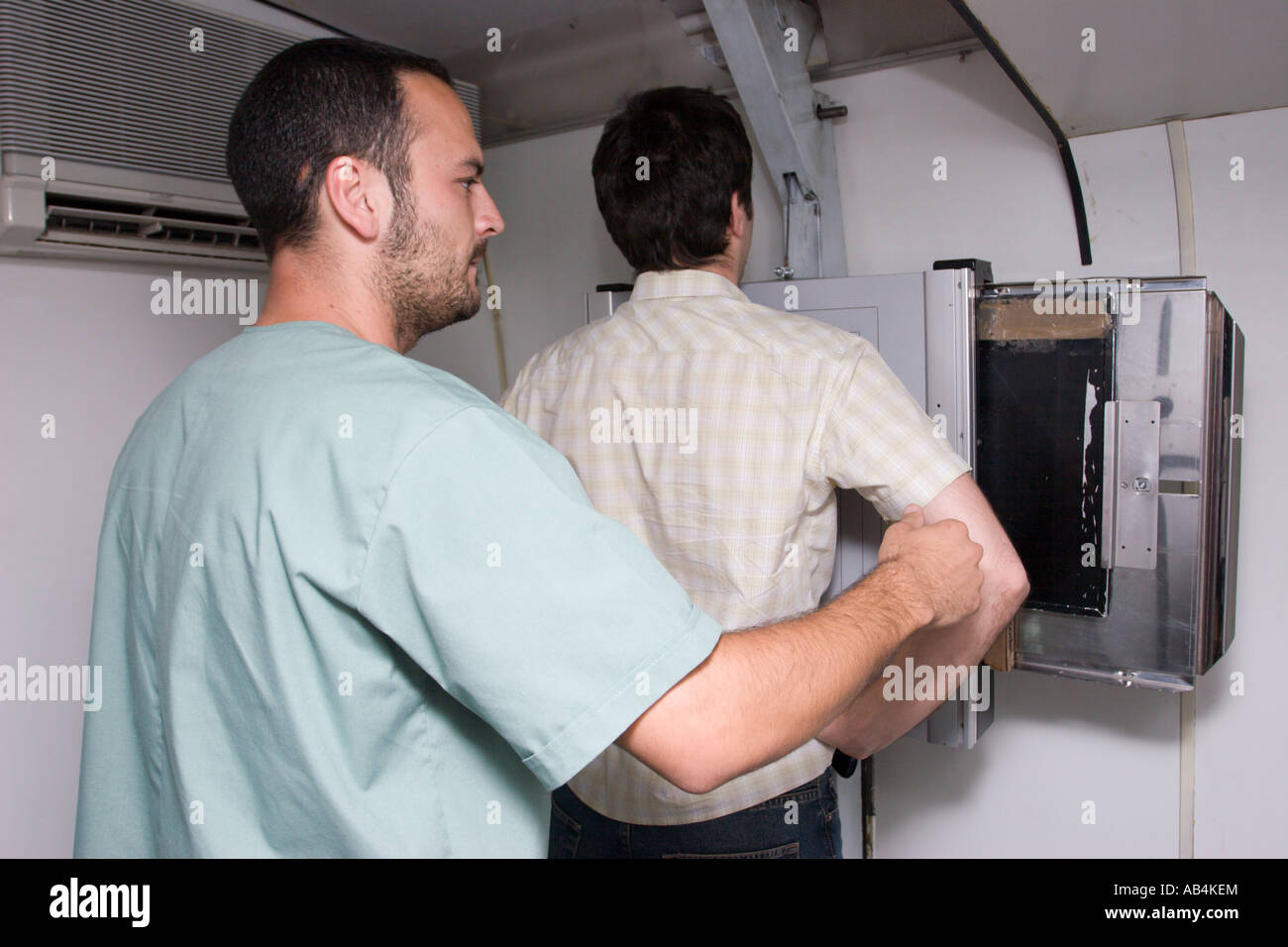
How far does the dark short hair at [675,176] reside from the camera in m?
1.25

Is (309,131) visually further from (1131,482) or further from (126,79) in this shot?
(1131,482)

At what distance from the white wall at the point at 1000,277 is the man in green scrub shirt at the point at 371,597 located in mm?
840

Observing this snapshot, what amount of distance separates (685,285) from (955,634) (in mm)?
573

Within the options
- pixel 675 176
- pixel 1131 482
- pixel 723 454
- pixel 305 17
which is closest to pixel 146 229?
pixel 305 17

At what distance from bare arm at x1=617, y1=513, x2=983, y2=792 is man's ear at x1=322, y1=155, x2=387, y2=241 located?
0.44 m

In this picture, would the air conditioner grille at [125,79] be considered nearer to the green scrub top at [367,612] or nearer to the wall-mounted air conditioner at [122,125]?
the wall-mounted air conditioner at [122,125]

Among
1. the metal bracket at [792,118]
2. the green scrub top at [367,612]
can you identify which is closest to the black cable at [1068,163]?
the metal bracket at [792,118]

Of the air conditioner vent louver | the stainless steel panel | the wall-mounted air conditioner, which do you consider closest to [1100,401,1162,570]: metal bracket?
the stainless steel panel

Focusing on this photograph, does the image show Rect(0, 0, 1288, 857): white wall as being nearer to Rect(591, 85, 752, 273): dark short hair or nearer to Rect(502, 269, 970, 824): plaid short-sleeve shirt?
Rect(591, 85, 752, 273): dark short hair

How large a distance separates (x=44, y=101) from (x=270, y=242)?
2.67ft

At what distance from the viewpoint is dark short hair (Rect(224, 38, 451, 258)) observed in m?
0.74

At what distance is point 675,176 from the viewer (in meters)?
1.25

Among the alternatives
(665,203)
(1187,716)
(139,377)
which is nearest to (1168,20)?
(665,203)

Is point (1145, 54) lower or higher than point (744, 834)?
higher
